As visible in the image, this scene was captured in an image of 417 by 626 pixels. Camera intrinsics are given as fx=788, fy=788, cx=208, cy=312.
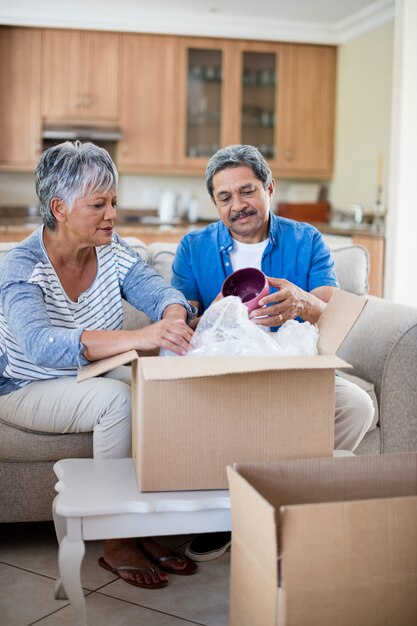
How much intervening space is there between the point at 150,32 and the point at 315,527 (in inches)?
211

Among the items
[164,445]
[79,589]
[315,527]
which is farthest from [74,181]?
[315,527]

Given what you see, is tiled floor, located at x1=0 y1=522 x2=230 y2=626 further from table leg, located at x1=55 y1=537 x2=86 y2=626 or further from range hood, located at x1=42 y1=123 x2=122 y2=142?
range hood, located at x1=42 y1=123 x2=122 y2=142

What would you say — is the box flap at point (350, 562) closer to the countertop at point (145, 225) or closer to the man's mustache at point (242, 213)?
the man's mustache at point (242, 213)

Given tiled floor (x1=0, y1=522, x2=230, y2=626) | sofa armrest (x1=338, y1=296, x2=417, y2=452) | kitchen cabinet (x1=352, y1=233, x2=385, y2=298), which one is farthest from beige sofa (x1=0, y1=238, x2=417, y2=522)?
kitchen cabinet (x1=352, y1=233, x2=385, y2=298)

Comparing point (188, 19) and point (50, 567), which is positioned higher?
point (188, 19)

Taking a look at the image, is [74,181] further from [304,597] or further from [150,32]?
[150,32]

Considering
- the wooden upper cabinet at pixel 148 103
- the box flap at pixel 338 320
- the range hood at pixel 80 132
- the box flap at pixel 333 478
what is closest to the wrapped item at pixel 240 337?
the box flap at pixel 338 320

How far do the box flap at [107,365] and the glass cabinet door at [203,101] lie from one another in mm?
4734

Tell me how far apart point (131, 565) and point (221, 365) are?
834 mm

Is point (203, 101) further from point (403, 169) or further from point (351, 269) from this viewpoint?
point (351, 269)

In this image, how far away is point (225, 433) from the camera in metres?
1.56

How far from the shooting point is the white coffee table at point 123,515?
1.52m

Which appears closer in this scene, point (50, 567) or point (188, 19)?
point (50, 567)

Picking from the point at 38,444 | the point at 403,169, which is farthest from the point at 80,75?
the point at 38,444
